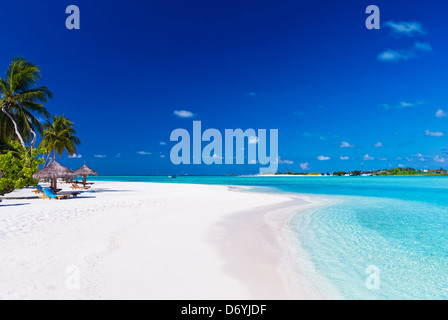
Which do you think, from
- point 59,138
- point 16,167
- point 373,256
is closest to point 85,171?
point 59,138

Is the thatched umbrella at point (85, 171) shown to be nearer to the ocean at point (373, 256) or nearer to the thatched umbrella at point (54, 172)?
the thatched umbrella at point (54, 172)

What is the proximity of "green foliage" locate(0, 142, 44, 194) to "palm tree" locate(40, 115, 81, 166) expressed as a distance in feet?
57.3

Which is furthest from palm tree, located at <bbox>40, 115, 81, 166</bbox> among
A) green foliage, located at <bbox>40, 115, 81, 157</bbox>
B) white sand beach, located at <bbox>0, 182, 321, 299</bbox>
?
white sand beach, located at <bbox>0, 182, 321, 299</bbox>

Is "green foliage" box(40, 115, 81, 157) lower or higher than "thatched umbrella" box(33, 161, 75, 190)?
higher

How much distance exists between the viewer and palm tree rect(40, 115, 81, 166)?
3056 centimetres

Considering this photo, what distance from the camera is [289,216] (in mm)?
10781

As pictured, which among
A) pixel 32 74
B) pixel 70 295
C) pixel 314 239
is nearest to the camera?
pixel 70 295

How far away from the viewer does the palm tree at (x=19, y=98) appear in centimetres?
1844

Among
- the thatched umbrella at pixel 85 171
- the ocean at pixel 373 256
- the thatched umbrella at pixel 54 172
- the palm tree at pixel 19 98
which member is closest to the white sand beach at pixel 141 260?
the ocean at pixel 373 256

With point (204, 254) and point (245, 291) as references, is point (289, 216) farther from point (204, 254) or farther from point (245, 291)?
point (245, 291)

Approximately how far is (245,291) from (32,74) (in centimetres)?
2320

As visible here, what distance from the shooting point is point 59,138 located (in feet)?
102

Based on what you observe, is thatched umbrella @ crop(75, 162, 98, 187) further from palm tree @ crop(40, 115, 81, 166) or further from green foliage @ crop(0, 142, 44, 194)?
green foliage @ crop(0, 142, 44, 194)
